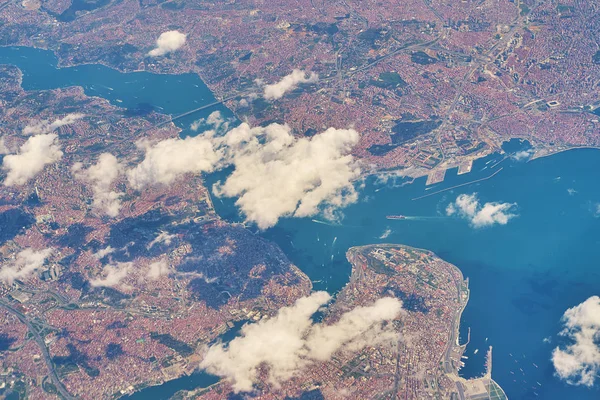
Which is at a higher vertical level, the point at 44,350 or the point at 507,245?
the point at 507,245

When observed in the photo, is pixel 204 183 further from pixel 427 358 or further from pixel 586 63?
pixel 586 63

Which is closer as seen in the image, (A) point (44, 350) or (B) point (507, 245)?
(A) point (44, 350)

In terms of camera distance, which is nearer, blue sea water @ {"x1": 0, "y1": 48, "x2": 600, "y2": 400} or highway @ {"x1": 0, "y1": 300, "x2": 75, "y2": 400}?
highway @ {"x1": 0, "y1": 300, "x2": 75, "y2": 400}

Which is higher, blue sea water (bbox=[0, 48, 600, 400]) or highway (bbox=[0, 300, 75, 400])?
blue sea water (bbox=[0, 48, 600, 400])

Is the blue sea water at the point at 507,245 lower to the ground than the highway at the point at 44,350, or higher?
higher
